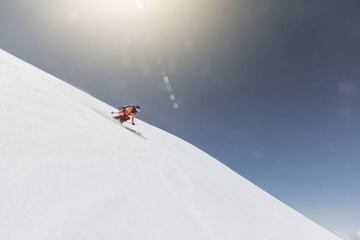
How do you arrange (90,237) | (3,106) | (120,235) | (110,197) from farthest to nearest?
(3,106), (110,197), (120,235), (90,237)

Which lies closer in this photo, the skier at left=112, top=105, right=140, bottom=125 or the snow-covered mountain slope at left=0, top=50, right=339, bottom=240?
the snow-covered mountain slope at left=0, top=50, right=339, bottom=240

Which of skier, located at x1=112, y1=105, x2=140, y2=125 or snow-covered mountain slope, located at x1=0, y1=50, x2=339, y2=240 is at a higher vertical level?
skier, located at x1=112, y1=105, x2=140, y2=125

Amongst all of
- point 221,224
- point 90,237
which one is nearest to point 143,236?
point 90,237

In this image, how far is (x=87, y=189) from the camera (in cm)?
382

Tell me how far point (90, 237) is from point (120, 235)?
0.38 metres

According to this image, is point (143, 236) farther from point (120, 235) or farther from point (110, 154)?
point (110, 154)

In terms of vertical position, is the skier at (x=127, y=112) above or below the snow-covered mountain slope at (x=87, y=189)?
above

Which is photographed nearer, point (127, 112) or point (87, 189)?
point (87, 189)

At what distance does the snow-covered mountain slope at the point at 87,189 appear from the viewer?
2836mm

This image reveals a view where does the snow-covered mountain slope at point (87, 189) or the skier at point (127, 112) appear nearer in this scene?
the snow-covered mountain slope at point (87, 189)

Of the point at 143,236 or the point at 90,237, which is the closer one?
the point at 90,237

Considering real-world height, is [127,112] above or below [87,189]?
above

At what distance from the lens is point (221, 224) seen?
210 inches

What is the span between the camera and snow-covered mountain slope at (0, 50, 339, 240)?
284cm
